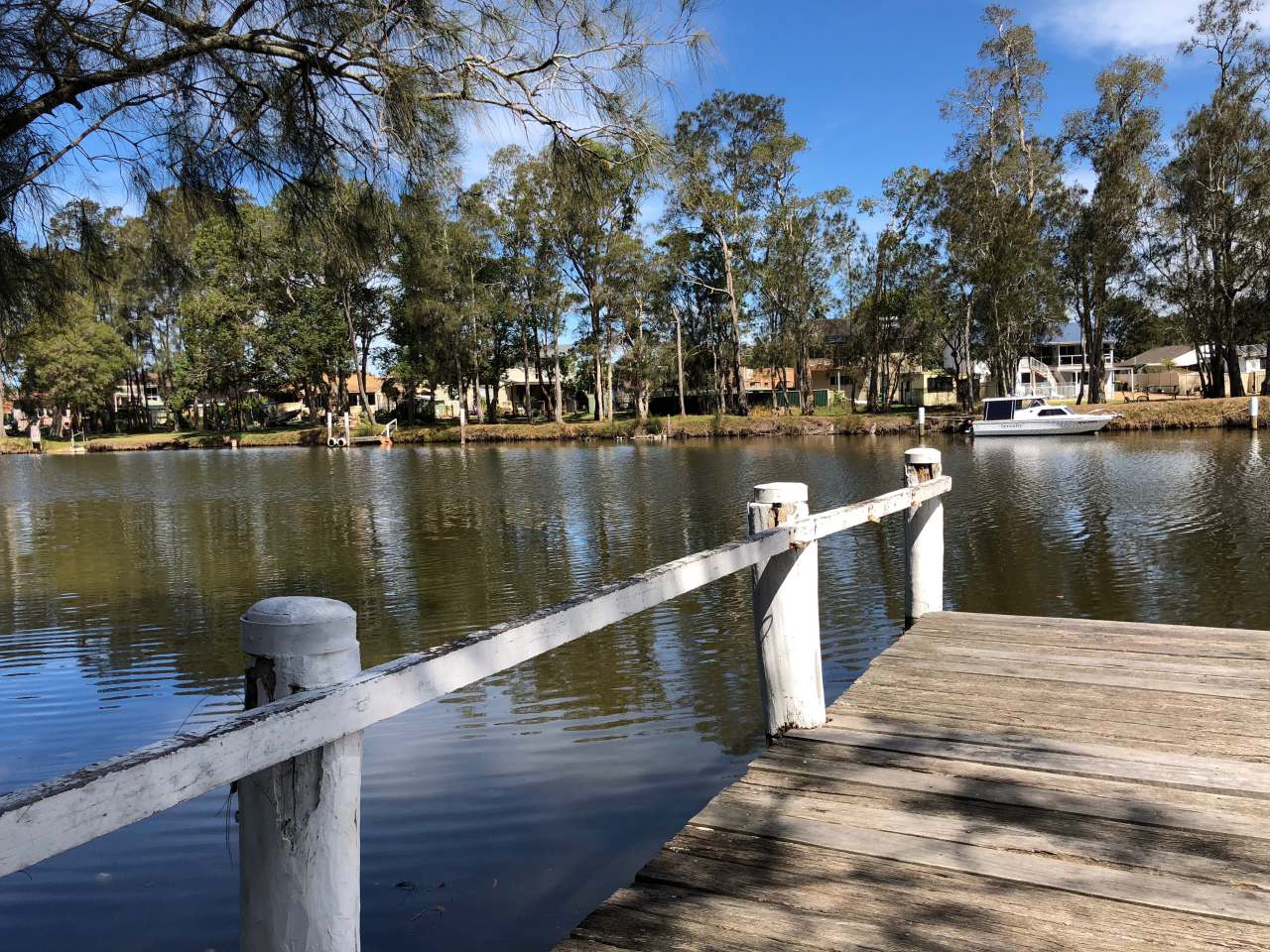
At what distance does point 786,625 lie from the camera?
3352 mm

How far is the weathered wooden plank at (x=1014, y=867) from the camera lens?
2.04 meters

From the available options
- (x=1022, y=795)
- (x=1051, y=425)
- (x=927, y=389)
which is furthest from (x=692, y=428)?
(x=1022, y=795)

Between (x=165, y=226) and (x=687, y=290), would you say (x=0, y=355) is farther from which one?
(x=687, y=290)

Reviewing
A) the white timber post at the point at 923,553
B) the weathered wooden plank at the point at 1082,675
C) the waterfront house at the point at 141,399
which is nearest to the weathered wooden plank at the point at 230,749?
the weathered wooden plank at the point at 1082,675

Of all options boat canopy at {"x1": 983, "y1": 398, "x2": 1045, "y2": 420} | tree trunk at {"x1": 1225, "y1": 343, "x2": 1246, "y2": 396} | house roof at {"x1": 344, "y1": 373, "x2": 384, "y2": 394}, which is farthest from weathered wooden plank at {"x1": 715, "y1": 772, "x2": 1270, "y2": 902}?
house roof at {"x1": 344, "y1": 373, "x2": 384, "y2": 394}

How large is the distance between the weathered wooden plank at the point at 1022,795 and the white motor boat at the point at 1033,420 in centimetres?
3461

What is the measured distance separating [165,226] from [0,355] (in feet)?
→ 3.65

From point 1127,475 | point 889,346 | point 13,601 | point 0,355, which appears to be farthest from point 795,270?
point 0,355

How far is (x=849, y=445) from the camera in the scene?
33.7 metres

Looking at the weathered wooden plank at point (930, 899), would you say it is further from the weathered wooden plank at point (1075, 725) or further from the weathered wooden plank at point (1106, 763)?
the weathered wooden plank at point (1075, 725)

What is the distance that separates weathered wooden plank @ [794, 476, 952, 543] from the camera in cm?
340

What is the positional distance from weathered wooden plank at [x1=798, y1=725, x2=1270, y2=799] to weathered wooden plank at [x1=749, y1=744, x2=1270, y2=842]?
16cm

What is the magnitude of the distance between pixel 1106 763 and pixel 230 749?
9.05ft

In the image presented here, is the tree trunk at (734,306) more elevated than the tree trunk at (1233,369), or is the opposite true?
the tree trunk at (734,306)
